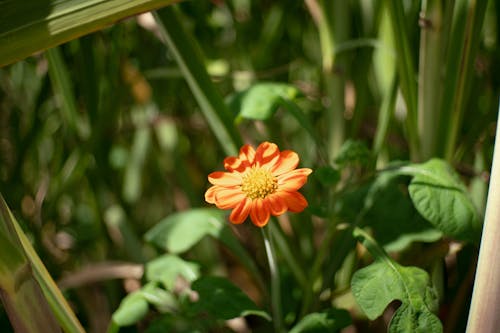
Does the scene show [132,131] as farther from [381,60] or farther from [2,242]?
[2,242]

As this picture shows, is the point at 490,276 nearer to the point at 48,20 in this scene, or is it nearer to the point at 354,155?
the point at 354,155

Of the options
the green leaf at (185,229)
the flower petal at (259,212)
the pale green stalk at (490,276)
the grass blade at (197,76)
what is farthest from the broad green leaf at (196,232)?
the pale green stalk at (490,276)

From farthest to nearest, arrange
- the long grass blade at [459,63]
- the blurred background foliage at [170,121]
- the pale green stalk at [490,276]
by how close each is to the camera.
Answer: the blurred background foliage at [170,121]
the long grass blade at [459,63]
the pale green stalk at [490,276]

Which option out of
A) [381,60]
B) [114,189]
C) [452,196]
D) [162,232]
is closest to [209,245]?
[114,189]

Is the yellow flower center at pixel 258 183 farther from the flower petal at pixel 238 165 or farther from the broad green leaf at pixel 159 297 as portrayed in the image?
the broad green leaf at pixel 159 297

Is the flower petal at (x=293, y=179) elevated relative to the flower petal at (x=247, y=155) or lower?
lower

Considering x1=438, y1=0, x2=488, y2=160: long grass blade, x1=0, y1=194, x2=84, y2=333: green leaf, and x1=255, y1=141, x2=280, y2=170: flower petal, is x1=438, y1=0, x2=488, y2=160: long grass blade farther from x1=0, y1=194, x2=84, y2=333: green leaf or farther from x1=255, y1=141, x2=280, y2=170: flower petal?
x1=0, y1=194, x2=84, y2=333: green leaf

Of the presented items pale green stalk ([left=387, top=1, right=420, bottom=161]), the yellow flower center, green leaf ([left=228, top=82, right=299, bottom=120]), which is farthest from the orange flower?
pale green stalk ([left=387, top=1, right=420, bottom=161])

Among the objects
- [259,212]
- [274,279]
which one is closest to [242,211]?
[259,212]
